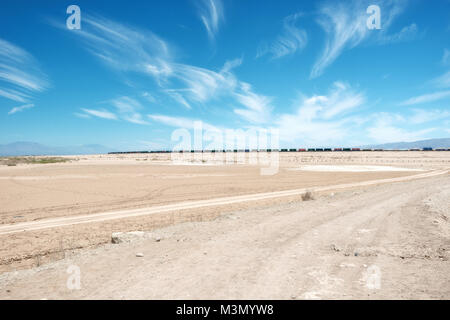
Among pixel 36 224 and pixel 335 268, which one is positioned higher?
pixel 335 268

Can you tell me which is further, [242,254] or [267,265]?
[242,254]

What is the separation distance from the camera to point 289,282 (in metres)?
4.93

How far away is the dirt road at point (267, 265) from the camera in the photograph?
4.70m

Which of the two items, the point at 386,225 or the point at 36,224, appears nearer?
the point at 386,225

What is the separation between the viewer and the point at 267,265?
584 centimetres

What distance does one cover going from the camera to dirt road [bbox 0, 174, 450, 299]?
4699mm

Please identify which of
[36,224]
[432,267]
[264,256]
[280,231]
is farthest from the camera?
[36,224]
